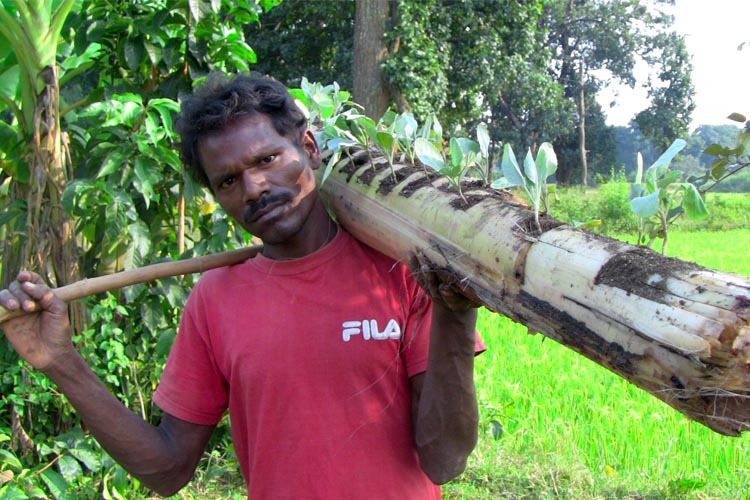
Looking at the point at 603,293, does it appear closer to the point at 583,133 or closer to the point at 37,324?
the point at 37,324

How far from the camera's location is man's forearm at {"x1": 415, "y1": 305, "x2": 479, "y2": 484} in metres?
1.28

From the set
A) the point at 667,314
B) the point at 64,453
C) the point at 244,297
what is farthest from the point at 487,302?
the point at 64,453

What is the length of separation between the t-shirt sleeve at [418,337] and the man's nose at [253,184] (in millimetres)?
406

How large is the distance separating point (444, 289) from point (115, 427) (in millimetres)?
843

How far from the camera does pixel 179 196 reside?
3.04 m

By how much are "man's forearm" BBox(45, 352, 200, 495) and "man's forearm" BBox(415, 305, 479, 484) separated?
0.60 metres

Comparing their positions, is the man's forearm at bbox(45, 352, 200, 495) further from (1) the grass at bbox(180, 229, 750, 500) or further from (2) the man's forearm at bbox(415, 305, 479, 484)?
(1) the grass at bbox(180, 229, 750, 500)

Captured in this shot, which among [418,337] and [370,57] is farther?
[370,57]

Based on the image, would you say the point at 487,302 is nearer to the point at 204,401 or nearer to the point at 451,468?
the point at 451,468

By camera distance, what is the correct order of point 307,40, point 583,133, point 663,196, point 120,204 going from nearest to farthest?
point 663,196 < point 120,204 < point 307,40 < point 583,133

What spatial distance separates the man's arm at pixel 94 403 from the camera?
1425 millimetres

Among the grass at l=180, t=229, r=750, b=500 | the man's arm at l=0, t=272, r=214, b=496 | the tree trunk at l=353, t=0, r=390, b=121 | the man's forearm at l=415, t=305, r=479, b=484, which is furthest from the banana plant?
the tree trunk at l=353, t=0, r=390, b=121

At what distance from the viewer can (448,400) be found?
4.45ft

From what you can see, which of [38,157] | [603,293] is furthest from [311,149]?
[38,157]
